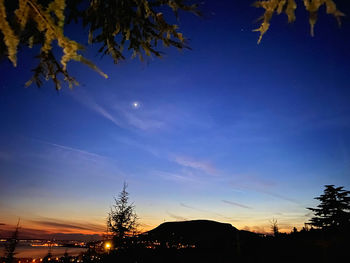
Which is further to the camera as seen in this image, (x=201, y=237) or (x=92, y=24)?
(x=201, y=237)

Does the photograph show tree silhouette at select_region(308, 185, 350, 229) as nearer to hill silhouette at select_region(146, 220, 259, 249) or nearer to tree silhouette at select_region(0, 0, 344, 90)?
hill silhouette at select_region(146, 220, 259, 249)

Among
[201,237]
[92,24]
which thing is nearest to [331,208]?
[201,237]

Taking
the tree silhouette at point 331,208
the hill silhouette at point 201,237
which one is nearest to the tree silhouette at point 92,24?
the hill silhouette at point 201,237

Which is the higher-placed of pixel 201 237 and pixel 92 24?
pixel 92 24

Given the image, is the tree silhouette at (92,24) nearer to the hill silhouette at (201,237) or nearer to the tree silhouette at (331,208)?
the hill silhouette at (201,237)

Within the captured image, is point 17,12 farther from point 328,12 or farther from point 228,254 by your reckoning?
point 228,254

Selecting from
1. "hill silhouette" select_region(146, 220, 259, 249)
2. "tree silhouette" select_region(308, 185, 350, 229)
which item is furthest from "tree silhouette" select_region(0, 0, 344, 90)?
"tree silhouette" select_region(308, 185, 350, 229)

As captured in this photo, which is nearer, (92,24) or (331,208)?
(92,24)

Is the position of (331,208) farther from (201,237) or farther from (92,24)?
(92,24)

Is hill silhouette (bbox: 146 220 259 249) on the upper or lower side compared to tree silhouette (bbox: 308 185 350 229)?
lower

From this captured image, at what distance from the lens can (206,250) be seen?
1644 cm

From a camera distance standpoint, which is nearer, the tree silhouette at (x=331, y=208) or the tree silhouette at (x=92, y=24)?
the tree silhouette at (x=92, y=24)

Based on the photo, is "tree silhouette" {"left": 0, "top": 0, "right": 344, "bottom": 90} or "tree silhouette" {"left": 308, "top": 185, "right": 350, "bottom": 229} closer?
"tree silhouette" {"left": 0, "top": 0, "right": 344, "bottom": 90}

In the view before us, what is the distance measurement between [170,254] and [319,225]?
21285 millimetres
